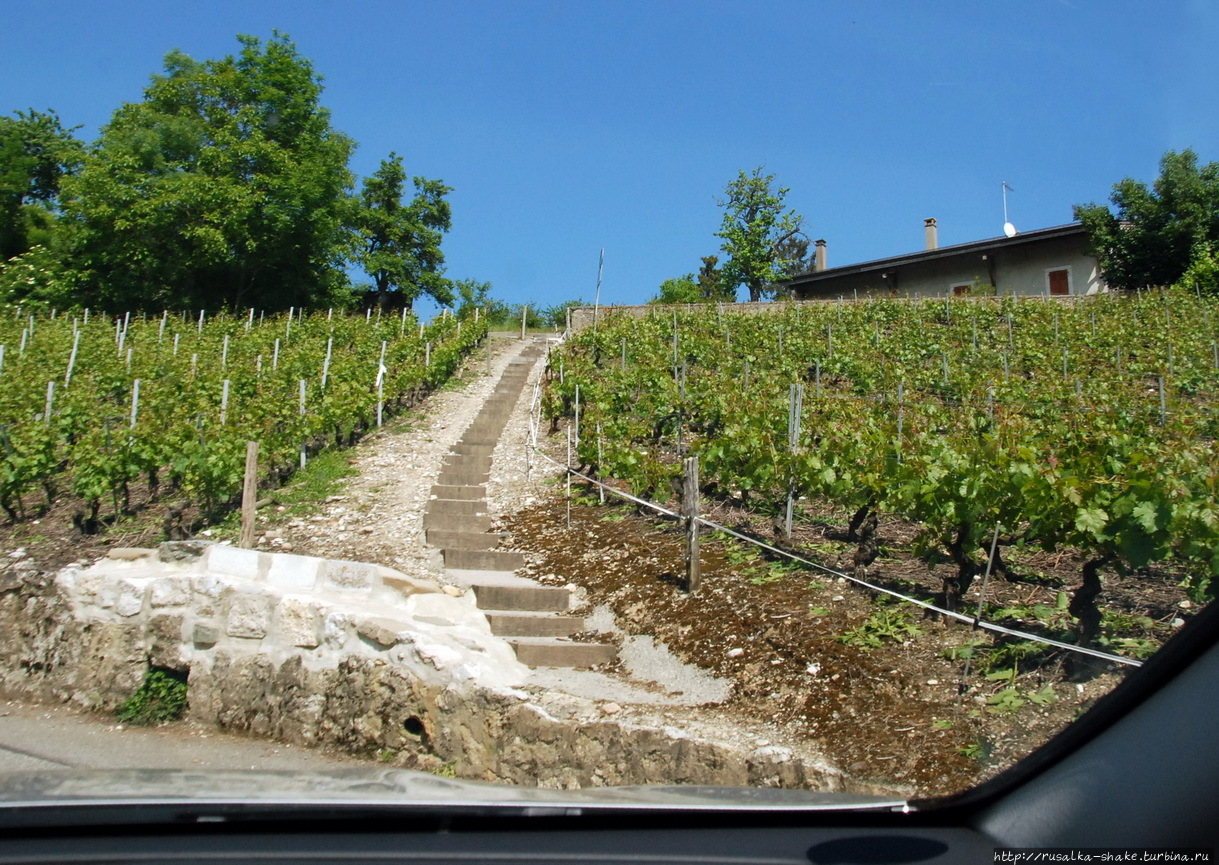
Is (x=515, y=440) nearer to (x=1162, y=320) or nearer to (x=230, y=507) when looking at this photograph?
(x=230, y=507)

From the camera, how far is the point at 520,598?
7.78 m

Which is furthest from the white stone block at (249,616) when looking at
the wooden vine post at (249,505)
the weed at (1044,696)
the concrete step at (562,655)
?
the weed at (1044,696)

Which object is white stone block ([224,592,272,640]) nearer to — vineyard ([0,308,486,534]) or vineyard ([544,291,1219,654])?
vineyard ([0,308,486,534])

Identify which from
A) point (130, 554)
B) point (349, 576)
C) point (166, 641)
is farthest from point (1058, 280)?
point (166, 641)

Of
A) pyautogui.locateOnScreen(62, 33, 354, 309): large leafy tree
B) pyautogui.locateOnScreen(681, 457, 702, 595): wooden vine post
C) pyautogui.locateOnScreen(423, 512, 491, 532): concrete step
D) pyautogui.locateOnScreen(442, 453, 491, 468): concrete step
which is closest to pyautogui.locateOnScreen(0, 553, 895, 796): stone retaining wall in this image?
pyautogui.locateOnScreen(681, 457, 702, 595): wooden vine post

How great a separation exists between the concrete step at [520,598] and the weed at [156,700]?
2251 millimetres

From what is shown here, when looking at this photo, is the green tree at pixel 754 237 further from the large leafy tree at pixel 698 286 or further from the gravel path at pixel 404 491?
the gravel path at pixel 404 491

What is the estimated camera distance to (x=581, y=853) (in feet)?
6.04

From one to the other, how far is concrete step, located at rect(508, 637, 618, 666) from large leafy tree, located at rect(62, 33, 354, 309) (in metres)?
24.7

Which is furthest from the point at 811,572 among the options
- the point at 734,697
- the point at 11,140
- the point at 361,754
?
the point at 11,140

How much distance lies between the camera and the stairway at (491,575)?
6.88 metres

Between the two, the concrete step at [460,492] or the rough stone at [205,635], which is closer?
the rough stone at [205,635]

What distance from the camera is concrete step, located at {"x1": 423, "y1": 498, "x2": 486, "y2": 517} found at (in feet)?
34.2

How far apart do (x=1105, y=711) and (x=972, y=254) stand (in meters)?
28.7
